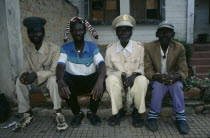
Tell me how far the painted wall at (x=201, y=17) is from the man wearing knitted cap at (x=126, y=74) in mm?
6885

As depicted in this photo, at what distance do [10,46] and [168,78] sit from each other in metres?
2.72

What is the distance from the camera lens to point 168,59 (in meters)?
3.59

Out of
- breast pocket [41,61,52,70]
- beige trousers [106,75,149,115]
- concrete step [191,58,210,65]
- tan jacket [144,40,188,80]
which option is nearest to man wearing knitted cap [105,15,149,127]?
beige trousers [106,75,149,115]

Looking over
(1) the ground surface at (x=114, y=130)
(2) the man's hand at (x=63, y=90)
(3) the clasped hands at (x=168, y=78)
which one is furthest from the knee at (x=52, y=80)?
(3) the clasped hands at (x=168, y=78)

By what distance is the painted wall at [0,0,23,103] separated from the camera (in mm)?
3738

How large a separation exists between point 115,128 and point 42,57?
1680 mm

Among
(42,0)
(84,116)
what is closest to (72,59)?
(84,116)

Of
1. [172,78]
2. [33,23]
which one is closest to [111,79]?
[172,78]

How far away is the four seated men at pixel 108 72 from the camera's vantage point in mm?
3328

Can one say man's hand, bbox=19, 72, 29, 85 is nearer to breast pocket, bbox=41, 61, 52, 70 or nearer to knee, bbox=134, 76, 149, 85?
breast pocket, bbox=41, 61, 52, 70

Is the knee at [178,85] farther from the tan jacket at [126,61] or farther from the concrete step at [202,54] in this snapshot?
the concrete step at [202,54]

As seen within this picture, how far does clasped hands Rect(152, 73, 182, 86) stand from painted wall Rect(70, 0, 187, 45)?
4914 millimetres

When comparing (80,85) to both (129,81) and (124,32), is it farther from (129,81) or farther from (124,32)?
(124,32)

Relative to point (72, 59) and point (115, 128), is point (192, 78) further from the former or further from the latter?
point (72, 59)
